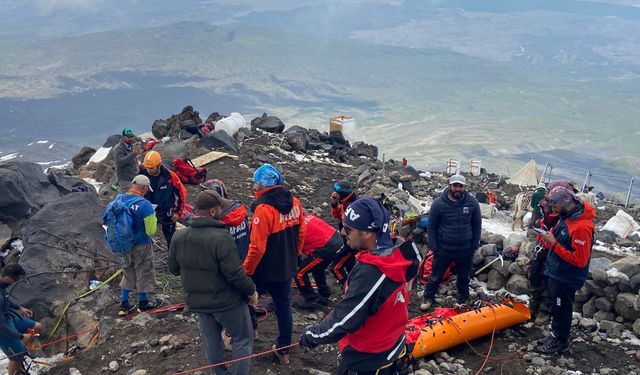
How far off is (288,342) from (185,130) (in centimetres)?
1243

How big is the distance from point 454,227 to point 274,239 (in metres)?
2.65

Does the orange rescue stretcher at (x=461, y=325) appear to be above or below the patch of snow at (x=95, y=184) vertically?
above

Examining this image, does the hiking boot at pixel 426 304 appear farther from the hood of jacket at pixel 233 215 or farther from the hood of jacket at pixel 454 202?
the hood of jacket at pixel 233 215

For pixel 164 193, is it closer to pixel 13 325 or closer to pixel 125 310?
pixel 125 310

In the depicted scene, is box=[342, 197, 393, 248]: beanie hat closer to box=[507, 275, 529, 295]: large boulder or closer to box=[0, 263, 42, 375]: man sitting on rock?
box=[0, 263, 42, 375]: man sitting on rock

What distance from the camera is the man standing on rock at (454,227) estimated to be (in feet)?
22.6

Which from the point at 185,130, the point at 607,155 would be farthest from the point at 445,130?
the point at 185,130

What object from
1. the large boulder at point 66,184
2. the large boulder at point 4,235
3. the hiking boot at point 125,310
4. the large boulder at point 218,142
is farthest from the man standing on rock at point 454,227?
the large boulder at point 218,142

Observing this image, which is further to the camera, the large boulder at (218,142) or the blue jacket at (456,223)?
the large boulder at (218,142)

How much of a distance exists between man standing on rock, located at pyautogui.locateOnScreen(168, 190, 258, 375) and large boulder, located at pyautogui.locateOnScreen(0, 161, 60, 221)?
6.43 meters

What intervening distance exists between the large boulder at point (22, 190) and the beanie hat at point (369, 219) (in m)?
8.00

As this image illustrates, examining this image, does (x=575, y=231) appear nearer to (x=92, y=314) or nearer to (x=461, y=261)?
(x=461, y=261)

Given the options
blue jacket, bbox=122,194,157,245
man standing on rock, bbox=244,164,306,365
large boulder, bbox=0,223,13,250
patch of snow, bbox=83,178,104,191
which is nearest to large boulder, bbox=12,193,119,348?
large boulder, bbox=0,223,13,250

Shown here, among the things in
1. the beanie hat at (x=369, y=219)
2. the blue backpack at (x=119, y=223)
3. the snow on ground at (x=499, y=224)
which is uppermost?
the beanie hat at (x=369, y=219)
